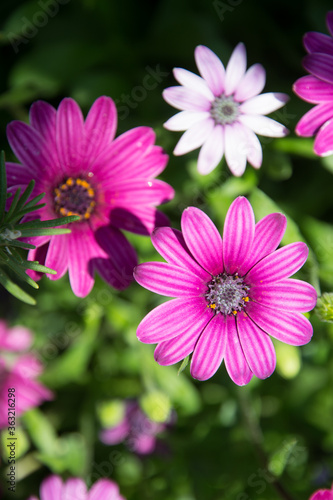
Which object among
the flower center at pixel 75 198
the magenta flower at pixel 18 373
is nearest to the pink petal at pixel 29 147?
the flower center at pixel 75 198

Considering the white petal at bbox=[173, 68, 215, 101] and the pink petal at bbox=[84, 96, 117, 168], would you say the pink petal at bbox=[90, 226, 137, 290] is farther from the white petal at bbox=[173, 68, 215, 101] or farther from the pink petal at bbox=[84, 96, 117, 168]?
the white petal at bbox=[173, 68, 215, 101]

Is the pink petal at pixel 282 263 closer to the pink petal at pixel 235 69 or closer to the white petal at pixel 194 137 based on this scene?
the white petal at pixel 194 137

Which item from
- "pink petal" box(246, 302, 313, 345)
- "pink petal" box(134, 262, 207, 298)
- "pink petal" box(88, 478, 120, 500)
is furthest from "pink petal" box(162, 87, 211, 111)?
"pink petal" box(88, 478, 120, 500)

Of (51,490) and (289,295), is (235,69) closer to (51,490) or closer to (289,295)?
(289,295)

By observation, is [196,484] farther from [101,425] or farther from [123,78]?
Result: [123,78]

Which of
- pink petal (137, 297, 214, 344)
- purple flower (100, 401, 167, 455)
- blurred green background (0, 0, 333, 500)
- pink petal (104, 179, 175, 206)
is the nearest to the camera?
pink petal (137, 297, 214, 344)

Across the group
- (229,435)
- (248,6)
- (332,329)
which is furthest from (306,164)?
(229,435)

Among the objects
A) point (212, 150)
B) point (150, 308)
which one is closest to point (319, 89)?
point (212, 150)
